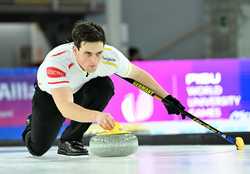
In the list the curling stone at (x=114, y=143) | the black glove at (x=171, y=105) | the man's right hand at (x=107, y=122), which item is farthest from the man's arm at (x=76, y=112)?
the black glove at (x=171, y=105)

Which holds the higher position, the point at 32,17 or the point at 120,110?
the point at 32,17

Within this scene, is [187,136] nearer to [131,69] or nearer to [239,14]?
[131,69]

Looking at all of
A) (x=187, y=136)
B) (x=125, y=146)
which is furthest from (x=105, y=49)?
(x=187, y=136)

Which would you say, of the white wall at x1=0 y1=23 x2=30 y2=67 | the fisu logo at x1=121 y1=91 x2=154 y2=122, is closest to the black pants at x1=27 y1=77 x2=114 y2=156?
the fisu logo at x1=121 y1=91 x2=154 y2=122

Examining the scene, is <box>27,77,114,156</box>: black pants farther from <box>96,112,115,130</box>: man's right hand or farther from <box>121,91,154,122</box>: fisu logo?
<box>121,91,154,122</box>: fisu logo

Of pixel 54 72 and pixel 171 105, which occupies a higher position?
pixel 54 72

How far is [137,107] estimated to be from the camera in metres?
7.74

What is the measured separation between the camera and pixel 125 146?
15.3 feet

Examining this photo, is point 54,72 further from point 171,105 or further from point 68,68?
point 171,105

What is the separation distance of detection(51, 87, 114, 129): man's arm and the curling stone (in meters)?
0.64

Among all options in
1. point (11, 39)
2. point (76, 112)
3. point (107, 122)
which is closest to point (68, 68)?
point (76, 112)

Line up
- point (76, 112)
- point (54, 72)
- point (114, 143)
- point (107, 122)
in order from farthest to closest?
point (114, 143) → point (54, 72) → point (76, 112) → point (107, 122)

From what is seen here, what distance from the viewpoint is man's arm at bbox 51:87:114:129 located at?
145 inches

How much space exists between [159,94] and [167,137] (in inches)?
113
